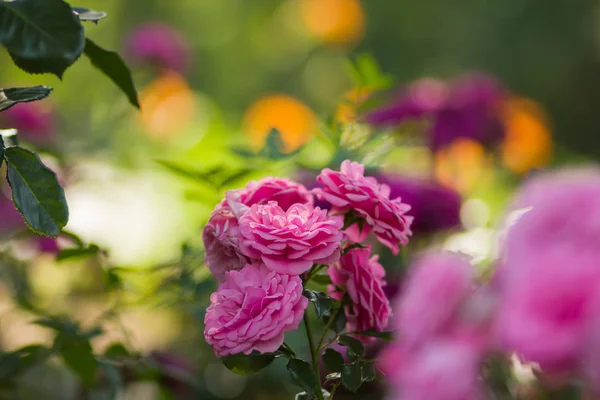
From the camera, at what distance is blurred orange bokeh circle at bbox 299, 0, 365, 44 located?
327 cm

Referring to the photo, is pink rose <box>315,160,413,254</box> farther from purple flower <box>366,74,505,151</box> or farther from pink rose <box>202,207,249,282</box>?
purple flower <box>366,74,505,151</box>

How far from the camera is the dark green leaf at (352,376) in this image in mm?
527

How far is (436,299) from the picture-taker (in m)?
0.34

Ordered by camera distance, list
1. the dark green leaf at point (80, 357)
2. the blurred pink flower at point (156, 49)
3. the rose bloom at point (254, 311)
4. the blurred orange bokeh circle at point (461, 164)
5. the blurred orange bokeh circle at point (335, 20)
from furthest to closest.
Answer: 1. the blurred orange bokeh circle at point (335, 20)
2. the blurred pink flower at point (156, 49)
3. the blurred orange bokeh circle at point (461, 164)
4. the dark green leaf at point (80, 357)
5. the rose bloom at point (254, 311)

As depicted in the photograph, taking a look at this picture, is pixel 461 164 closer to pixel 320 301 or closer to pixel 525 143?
pixel 525 143

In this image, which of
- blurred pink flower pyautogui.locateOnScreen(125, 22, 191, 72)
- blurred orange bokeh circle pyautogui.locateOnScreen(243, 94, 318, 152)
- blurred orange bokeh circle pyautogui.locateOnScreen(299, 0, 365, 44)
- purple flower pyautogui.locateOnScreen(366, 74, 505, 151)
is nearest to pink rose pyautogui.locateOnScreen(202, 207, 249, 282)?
purple flower pyautogui.locateOnScreen(366, 74, 505, 151)

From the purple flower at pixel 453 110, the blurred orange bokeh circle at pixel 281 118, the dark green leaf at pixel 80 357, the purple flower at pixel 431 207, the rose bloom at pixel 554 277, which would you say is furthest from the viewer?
the blurred orange bokeh circle at pixel 281 118

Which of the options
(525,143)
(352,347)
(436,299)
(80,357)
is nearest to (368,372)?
(352,347)

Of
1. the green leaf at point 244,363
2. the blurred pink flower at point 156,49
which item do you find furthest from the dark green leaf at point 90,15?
the blurred pink flower at point 156,49

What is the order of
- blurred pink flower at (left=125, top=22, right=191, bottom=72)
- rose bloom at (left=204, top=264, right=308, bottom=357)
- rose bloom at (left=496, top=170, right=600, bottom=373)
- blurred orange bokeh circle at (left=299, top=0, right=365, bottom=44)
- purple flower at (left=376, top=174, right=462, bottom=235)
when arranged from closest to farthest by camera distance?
rose bloom at (left=496, top=170, right=600, bottom=373) → rose bloom at (left=204, top=264, right=308, bottom=357) → purple flower at (left=376, top=174, right=462, bottom=235) → blurred pink flower at (left=125, top=22, right=191, bottom=72) → blurred orange bokeh circle at (left=299, top=0, right=365, bottom=44)

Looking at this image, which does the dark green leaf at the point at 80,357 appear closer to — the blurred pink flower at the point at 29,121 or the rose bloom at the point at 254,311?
the rose bloom at the point at 254,311

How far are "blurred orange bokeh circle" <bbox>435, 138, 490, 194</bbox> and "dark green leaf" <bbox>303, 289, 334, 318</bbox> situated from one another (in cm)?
72

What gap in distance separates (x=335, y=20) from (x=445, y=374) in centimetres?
312

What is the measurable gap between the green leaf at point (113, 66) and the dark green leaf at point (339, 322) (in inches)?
9.9
